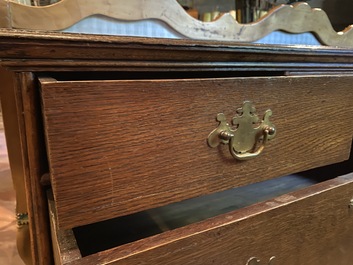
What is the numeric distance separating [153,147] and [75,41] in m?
0.13

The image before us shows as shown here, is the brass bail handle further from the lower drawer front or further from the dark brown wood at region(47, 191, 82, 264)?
the dark brown wood at region(47, 191, 82, 264)

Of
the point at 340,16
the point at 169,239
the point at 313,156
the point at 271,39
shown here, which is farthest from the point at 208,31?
the point at 340,16

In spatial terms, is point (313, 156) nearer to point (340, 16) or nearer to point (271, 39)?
point (271, 39)

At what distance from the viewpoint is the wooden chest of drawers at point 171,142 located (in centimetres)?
27

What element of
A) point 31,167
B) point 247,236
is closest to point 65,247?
point 31,167

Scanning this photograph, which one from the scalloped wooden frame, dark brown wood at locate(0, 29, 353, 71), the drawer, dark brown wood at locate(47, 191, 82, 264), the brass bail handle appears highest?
the scalloped wooden frame

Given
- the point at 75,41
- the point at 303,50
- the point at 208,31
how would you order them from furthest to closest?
the point at 208,31 → the point at 303,50 → the point at 75,41

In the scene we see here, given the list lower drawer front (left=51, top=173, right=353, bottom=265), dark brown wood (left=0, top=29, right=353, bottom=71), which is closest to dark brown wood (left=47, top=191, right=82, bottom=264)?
lower drawer front (left=51, top=173, right=353, bottom=265)

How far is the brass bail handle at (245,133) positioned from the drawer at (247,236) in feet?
A: 0.25

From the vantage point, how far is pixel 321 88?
0.44 m

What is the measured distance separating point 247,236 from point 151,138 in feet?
A: 0.57

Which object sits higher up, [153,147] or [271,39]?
[271,39]

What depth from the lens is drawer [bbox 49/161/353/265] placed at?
29 cm

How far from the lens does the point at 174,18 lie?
545mm
